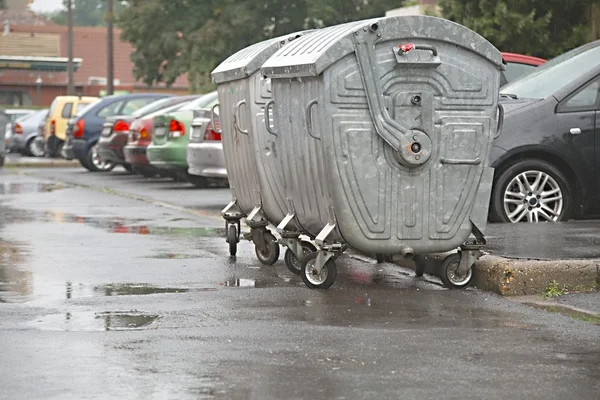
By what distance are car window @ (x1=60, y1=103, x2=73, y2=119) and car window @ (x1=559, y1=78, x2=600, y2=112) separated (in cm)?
2375

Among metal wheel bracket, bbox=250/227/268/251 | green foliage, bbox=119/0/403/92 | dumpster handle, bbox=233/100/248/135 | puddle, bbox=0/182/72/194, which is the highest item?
green foliage, bbox=119/0/403/92

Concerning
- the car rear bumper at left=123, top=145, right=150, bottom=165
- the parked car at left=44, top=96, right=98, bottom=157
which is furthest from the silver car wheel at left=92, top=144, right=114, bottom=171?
the parked car at left=44, top=96, right=98, bottom=157

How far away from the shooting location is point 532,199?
39.9 ft

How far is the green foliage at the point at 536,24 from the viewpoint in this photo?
2141 cm

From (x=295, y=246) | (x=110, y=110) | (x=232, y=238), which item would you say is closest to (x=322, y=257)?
(x=295, y=246)

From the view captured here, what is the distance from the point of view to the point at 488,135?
29.6ft

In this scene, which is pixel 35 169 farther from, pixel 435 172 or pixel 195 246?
pixel 435 172

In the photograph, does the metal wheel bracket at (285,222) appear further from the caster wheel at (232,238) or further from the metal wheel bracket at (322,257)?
the caster wheel at (232,238)

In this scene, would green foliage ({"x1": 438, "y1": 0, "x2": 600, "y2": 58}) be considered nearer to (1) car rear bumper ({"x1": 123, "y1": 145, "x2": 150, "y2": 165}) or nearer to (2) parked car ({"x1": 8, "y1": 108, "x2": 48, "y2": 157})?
(1) car rear bumper ({"x1": 123, "y1": 145, "x2": 150, "y2": 165})

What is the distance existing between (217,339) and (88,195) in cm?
1271

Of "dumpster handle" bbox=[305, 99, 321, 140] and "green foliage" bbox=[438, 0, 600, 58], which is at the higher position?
"green foliage" bbox=[438, 0, 600, 58]

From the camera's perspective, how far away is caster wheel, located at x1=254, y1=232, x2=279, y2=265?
10.5 meters

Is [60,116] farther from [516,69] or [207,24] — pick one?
[516,69]

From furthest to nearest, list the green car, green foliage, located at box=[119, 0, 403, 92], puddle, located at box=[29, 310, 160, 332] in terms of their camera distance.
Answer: green foliage, located at box=[119, 0, 403, 92], the green car, puddle, located at box=[29, 310, 160, 332]
